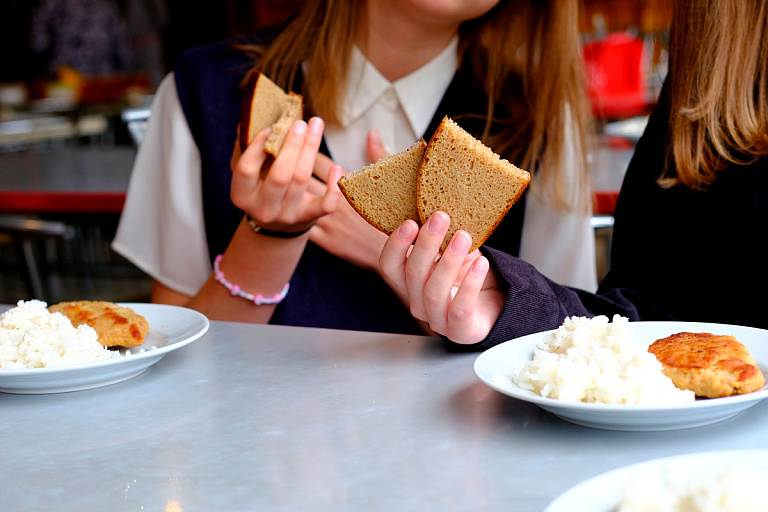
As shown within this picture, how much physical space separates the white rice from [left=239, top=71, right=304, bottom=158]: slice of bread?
897 mm

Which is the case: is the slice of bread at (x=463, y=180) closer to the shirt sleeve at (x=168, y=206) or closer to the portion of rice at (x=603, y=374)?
the portion of rice at (x=603, y=374)

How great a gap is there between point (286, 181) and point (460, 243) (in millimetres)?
448

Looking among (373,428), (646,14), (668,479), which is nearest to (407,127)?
(373,428)

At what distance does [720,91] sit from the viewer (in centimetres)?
129

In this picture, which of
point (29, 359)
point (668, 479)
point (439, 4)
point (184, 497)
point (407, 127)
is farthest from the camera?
point (407, 127)

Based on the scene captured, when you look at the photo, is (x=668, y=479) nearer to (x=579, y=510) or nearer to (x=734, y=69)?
(x=579, y=510)

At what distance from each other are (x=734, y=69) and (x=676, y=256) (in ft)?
1.02

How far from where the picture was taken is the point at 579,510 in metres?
0.48

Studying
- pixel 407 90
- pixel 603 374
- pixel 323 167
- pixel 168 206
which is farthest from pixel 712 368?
pixel 168 206

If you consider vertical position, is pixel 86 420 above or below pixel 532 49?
below

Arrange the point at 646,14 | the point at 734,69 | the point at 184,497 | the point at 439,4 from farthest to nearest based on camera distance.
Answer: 1. the point at 646,14
2. the point at 439,4
3. the point at 734,69
4. the point at 184,497

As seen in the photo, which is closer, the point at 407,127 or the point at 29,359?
the point at 29,359

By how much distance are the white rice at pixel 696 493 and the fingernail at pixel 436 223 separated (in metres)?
0.43

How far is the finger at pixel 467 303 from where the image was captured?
85 centimetres
